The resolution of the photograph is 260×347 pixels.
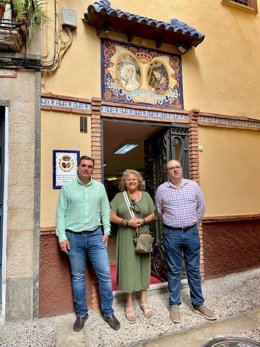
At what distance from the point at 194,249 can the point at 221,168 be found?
2002 mm

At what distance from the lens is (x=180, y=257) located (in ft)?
12.0

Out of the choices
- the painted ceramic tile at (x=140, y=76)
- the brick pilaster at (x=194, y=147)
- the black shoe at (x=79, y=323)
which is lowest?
the black shoe at (x=79, y=323)

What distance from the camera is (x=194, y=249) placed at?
364 centimetres

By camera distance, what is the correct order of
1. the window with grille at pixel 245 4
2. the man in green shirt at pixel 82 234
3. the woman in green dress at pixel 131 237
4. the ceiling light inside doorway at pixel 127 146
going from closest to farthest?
the man in green shirt at pixel 82 234
the woman in green dress at pixel 131 237
the window with grille at pixel 245 4
the ceiling light inside doorway at pixel 127 146

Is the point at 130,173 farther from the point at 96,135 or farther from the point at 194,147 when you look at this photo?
the point at 194,147

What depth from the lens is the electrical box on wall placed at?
4.05 meters

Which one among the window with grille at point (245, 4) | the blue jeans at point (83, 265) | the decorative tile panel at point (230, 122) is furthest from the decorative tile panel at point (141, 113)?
the window with grille at point (245, 4)

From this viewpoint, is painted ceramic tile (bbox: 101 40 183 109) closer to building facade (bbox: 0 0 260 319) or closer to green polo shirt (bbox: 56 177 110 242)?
building facade (bbox: 0 0 260 319)

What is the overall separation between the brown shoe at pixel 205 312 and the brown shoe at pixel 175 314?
0.31 metres

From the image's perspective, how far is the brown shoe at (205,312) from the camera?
3.54m

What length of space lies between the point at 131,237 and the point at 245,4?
5.75 metres

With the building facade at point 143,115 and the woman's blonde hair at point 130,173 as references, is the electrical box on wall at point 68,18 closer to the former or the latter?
the building facade at point 143,115

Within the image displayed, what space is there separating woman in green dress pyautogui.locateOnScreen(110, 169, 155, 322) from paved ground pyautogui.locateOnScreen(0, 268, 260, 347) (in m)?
0.25

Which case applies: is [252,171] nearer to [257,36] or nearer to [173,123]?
[173,123]
